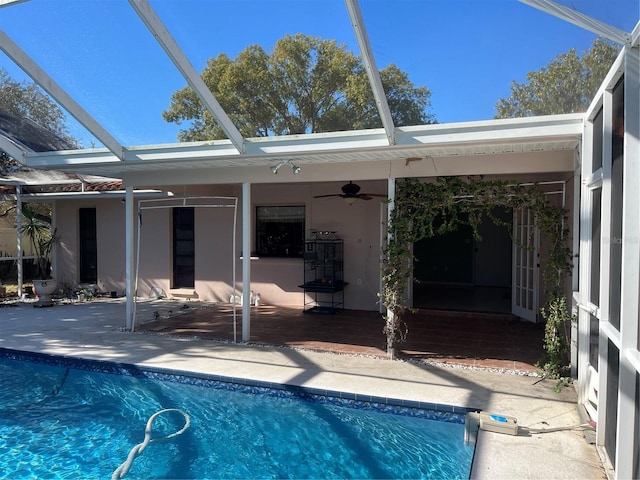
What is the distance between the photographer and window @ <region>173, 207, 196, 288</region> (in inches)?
427

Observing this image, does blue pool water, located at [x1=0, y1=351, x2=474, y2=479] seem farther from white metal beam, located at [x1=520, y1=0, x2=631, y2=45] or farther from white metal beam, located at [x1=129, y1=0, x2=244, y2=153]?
white metal beam, located at [x1=520, y1=0, x2=631, y2=45]

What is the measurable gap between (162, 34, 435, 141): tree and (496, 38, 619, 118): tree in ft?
2.75

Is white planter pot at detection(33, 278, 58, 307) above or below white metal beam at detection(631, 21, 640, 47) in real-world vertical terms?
below

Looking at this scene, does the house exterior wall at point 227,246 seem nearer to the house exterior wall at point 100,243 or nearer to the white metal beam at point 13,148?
the house exterior wall at point 100,243

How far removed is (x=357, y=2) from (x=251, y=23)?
4.15ft

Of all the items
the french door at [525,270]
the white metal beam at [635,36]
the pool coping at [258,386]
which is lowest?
the pool coping at [258,386]

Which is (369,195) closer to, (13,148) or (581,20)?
(581,20)

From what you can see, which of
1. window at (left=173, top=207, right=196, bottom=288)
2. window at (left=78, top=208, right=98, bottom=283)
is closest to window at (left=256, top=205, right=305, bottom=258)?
window at (left=173, top=207, right=196, bottom=288)

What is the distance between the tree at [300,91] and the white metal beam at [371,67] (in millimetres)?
141

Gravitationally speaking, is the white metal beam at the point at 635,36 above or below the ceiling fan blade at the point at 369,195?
above

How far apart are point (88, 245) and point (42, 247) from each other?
108cm

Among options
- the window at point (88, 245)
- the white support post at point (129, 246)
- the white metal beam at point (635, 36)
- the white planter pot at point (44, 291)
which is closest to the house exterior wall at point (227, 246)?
the window at point (88, 245)

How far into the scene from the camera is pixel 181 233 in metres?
10.9

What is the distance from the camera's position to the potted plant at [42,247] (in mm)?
9875
